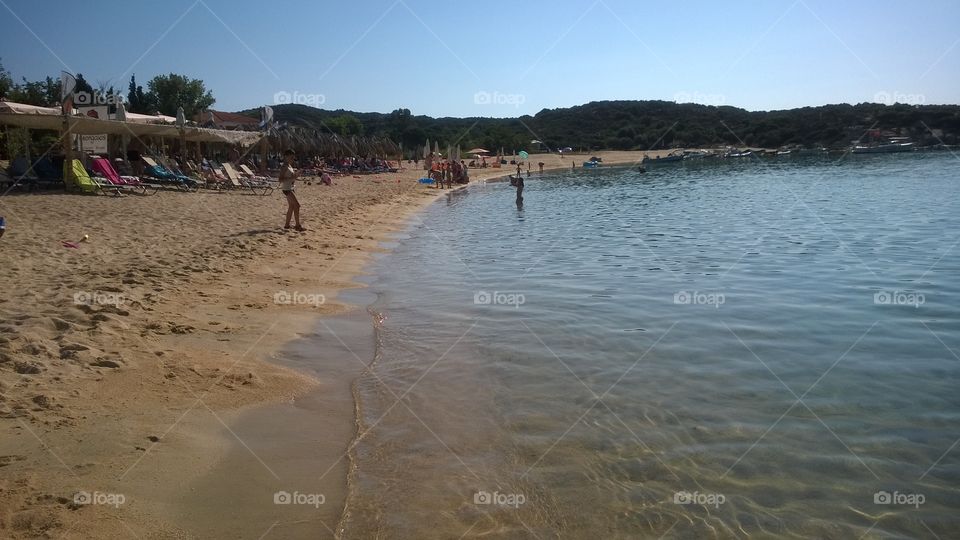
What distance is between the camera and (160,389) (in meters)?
4.83

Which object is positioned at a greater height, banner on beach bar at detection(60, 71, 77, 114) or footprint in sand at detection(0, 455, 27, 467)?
banner on beach bar at detection(60, 71, 77, 114)

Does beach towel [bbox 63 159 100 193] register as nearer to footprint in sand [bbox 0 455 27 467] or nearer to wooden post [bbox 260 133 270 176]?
wooden post [bbox 260 133 270 176]

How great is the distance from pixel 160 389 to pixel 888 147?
100774 millimetres

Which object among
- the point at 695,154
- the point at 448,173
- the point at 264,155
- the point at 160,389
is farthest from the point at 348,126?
the point at 160,389

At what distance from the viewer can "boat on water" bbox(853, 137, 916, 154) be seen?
86500 millimetres

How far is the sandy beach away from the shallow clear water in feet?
1.53

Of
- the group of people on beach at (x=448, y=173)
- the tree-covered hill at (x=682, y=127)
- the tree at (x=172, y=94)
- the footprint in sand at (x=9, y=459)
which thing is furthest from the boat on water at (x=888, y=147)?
the footprint in sand at (x=9, y=459)

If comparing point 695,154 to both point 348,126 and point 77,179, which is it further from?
point 77,179

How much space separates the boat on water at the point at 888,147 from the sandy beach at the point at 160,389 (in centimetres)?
9431

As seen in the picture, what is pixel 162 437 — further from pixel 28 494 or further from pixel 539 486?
pixel 539 486

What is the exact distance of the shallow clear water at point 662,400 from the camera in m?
3.75

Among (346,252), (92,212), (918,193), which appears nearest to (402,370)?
(346,252)

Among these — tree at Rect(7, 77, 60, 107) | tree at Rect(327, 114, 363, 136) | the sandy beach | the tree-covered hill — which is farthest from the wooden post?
the tree-covered hill

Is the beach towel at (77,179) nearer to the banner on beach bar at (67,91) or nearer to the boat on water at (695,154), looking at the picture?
the banner on beach bar at (67,91)
